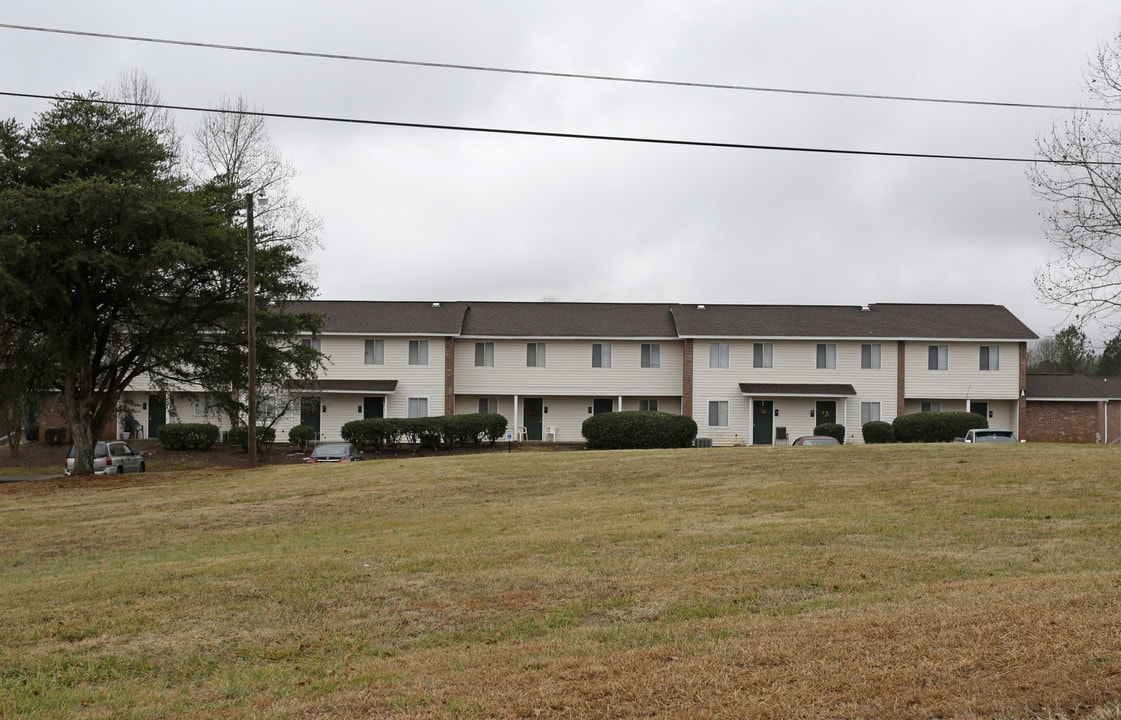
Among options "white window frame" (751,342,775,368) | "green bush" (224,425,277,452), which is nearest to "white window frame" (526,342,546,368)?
"white window frame" (751,342,775,368)

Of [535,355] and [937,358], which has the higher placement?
[535,355]

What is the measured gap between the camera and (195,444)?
1764 inches

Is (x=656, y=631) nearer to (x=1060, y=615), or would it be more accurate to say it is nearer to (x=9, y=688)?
(x=1060, y=615)

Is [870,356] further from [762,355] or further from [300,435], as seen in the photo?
[300,435]

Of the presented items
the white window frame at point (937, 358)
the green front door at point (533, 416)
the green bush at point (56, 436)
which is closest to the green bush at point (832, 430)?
the white window frame at point (937, 358)

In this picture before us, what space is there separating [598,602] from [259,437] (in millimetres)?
35842

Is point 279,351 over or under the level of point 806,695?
over

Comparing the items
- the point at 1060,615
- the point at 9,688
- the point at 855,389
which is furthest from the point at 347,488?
the point at 855,389

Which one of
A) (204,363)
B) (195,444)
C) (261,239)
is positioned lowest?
(195,444)

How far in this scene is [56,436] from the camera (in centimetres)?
4859

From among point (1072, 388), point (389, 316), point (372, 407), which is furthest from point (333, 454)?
point (1072, 388)

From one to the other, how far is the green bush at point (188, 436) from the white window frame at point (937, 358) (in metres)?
32.5

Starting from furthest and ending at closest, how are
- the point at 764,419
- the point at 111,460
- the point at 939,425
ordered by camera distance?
the point at 764,419 → the point at 939,425 → the point at 111,460

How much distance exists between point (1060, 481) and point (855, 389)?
98.4ft
